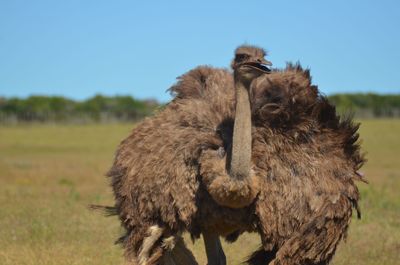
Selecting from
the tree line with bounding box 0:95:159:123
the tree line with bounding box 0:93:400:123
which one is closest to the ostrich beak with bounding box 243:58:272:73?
the tree line with bounding box 0:93:400:123

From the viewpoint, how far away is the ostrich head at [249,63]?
7.54 meters

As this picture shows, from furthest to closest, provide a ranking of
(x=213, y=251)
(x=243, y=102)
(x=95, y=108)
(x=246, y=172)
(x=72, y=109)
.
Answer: (x=95, y=108) → (x=72, y=109) → (x=213, y=251) → (x=243, y=102) → (x=246, y=172)

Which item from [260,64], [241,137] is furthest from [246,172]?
[260,64]

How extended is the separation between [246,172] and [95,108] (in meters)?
86.4

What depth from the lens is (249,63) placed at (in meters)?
7.54

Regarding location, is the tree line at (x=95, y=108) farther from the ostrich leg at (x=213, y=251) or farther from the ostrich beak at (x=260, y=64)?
the ostrich beak at (x=260, y=64)

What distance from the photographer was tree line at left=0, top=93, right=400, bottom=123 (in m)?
80.9

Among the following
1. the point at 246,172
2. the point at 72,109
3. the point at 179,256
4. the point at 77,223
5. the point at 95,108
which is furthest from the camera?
the point at 95,108

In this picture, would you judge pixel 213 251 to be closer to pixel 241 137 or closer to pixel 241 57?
pixel 241 137

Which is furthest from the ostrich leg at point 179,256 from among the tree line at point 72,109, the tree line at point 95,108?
the tree line at point 72,109

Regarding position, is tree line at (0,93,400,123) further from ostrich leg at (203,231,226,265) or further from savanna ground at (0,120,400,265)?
ostrich leg at (203,231,226,265)

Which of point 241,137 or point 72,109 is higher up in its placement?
point 241,137

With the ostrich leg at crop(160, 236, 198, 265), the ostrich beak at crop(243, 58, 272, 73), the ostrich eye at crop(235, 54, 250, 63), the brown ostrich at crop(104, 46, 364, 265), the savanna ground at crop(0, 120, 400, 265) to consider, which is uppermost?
the ostrich eye at crop(235, 54, 250, 63)

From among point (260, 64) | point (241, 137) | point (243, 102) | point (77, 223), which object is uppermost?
point (260, 64)
